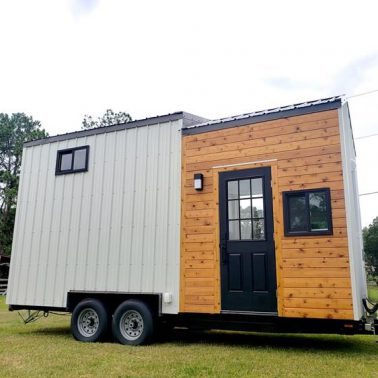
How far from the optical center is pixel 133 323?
21.7 ft

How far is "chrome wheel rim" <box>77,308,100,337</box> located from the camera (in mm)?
6902

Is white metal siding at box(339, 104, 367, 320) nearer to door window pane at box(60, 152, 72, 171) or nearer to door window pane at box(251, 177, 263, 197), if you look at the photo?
door window pane at box(251, 177, 263, 197)

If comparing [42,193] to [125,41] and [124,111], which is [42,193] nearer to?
[125,41]

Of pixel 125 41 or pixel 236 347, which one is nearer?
pixel 236 347

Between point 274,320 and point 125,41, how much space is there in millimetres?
7348

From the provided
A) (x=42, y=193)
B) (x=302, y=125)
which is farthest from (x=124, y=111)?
(x=302, y=125)

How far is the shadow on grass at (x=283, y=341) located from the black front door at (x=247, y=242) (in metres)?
0.76

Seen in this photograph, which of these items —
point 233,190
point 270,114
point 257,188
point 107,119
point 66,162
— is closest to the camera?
point 257,188

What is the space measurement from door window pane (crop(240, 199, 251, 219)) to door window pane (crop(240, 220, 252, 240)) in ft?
0.30

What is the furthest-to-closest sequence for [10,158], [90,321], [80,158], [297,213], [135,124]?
1. [10,158]
2. [80,158]
3. [135,124]
4. [90,321]
5. [297,213]

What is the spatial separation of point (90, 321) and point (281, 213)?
3775 mm

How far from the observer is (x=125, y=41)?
984 cm

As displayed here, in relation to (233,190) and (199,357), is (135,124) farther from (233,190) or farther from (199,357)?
(199,357)

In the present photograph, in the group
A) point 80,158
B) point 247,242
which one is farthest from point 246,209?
point 80,158
